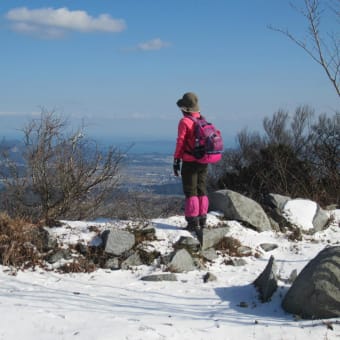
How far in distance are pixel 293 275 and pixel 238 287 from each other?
0.73 metres

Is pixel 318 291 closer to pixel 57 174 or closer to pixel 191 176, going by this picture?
pixel 191 176

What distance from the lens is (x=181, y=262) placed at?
20.3 ft

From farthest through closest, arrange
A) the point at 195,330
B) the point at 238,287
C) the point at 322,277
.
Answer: the point at 238,287 < the point at 322,277 < the point at 195,330

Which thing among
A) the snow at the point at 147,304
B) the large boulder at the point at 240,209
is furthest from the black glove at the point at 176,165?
the large boulder at the point at 240,209

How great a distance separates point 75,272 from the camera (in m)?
5.92

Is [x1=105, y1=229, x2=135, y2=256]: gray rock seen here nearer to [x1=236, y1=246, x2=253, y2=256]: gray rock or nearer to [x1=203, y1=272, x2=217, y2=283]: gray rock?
[x1=203, y1=272, x2=217, y2=283]: gray rock

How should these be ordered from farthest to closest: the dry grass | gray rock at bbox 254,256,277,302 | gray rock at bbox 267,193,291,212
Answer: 1. gray rock at bbox 267,193,291,212
2. the dry grass
3. gray rock at bbox 254,256,277,302

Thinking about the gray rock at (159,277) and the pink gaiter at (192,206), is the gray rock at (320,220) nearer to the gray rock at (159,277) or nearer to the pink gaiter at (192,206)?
the pink gaiter at (192,206)

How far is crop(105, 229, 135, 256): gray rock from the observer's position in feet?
20.6

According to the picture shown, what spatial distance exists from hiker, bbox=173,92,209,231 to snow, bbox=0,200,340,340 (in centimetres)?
39

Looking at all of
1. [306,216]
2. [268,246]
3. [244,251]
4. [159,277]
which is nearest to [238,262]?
[244,251]

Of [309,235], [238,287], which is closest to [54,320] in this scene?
[238,287]

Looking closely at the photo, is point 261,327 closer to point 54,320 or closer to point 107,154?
point 54,320

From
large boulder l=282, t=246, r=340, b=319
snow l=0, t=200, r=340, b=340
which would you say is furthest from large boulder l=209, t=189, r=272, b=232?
large boulder l=282, t=246, r=340, b=319
